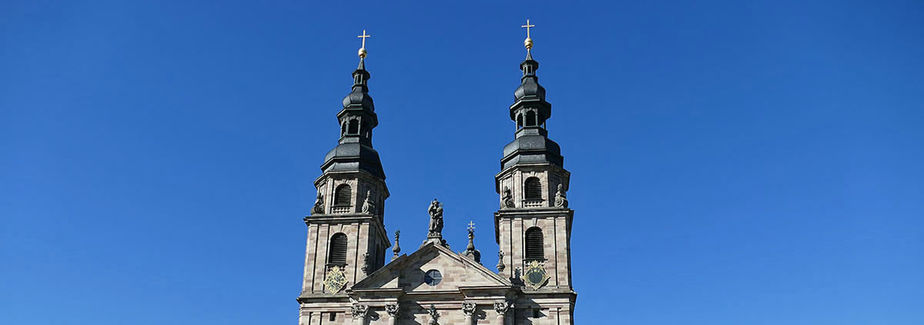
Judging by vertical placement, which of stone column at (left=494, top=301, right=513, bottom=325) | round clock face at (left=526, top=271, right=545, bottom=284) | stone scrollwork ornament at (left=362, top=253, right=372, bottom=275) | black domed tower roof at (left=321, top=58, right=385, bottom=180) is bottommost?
stone column at (left=494, top=301, right=513, bottom=325)

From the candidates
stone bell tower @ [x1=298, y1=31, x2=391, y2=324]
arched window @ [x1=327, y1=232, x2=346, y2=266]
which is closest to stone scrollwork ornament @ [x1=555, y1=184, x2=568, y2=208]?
stone bell tower @ [x1=298, y1=31, x2=391, y2=324]

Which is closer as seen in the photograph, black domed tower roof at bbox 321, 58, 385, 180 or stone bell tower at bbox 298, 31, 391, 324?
stone bell tower at bbox 298, 31, 391, 324

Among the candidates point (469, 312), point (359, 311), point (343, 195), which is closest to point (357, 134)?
point (343, 195)

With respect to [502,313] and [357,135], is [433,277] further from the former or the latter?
[357,135]

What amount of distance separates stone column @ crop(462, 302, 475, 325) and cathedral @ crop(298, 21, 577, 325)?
43 mm

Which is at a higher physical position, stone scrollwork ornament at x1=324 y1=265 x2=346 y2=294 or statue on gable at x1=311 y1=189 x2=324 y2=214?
statue on gable at x1=311 y1=189 x2=324 y2=214

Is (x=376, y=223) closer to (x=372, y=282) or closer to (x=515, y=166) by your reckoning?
(x=372, y=282)

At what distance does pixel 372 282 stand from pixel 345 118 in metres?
10.6

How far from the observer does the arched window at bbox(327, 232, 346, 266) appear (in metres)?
43.2

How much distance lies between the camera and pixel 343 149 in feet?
152

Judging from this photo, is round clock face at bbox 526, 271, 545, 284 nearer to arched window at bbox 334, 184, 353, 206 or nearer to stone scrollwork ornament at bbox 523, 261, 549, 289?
stone scrollwork ornament at bbox 523, 261, 549, 289

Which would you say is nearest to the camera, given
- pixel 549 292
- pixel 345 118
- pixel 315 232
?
pixel 549 292

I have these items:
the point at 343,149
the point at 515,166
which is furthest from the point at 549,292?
the point at 343,149

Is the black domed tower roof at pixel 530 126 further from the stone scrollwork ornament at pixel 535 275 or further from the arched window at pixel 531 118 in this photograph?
the stone scrollwork ornament at pixel 535 275
